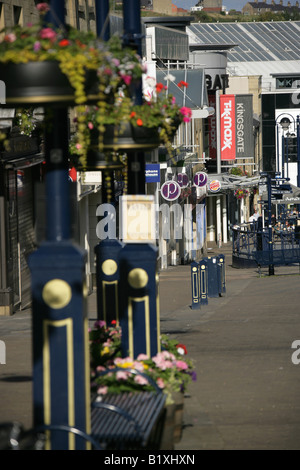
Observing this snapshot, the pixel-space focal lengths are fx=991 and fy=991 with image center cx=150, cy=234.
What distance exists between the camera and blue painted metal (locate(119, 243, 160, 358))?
9.10 metres

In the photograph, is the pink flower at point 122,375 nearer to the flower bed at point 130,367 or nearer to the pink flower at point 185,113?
the flower bed at point 130,367

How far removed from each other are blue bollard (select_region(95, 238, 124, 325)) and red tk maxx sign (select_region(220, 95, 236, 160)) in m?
43.3

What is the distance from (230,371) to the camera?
12.6 m

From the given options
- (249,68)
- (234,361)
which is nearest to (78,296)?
(234,361)

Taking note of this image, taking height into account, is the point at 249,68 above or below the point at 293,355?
above

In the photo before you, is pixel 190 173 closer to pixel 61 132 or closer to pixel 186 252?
pixel 186 252

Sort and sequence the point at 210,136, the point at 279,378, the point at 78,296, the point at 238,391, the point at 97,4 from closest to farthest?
the point at 78,296 → the point at 97,4 → the point at 238,391 → the point at 279,378 → the point at 210,136

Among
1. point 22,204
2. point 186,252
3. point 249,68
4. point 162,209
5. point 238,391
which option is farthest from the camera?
point 249,68

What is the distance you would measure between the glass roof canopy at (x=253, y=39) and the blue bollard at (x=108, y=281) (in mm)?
93894

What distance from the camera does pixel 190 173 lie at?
47.3m

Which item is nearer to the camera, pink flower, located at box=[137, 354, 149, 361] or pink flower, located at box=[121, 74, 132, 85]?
pink flower, located at box=[121, 74, 132, 85]

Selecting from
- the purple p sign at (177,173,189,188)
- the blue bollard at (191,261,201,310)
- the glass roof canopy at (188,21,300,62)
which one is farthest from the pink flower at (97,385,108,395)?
the glass roof canopy at (188,21,300,62)

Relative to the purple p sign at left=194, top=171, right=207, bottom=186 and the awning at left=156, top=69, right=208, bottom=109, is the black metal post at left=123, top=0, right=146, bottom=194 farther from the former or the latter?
the purple p sign at left=194, top=171, right=207, bottom=186

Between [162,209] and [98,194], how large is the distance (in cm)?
890
